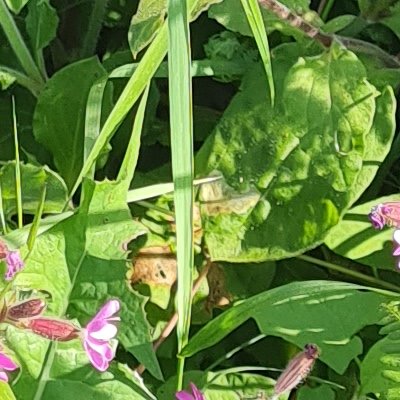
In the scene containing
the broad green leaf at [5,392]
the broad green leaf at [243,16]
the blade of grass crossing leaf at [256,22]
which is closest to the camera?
the broad green leaf at [5,392]

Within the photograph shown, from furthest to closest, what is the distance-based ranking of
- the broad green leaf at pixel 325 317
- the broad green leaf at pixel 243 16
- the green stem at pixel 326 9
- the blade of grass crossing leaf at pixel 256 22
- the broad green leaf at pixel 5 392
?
the green stem at pixel 326 9 → the broad green leaf at pixel 243 16 → the broad green leaf at pixel 325 317 → the blade of grass crossing leaf at pixel 256 22 → the broad green leaf at pixel 5 392

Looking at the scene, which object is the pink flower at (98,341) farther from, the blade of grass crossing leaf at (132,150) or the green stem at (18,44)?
the green stem at (18,44)

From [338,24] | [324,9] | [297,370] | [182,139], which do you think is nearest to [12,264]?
[182,139]

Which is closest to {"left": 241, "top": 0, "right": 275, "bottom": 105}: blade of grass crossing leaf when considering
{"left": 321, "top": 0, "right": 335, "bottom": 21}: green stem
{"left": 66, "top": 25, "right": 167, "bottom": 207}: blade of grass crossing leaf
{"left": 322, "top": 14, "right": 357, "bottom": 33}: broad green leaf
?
{"left": 66, "top": 25, "right": 167, "bottom": 207}: blade of grass crossing leaf

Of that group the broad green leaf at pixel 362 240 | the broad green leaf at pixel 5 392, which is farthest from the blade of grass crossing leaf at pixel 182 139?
the broad green leaf at pixel 362 240

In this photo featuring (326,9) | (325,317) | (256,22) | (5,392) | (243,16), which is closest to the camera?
(5,392)

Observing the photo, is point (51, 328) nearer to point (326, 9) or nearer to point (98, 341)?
point (98, 341)

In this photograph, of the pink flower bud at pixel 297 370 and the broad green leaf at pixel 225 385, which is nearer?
the pink flower bud at pixel 297 370
